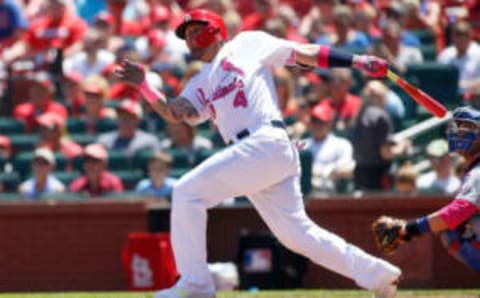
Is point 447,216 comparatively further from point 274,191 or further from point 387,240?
point 274,191

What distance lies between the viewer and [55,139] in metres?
13.5

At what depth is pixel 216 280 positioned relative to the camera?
1070 cm

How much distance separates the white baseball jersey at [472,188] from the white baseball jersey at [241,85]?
112 cm

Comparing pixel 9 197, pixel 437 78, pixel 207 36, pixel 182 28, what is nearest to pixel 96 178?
pixel 9 197

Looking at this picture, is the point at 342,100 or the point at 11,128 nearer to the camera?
the point at 342,100

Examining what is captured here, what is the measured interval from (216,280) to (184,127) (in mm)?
2270

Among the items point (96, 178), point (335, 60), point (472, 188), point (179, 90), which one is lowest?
point (96, 178)

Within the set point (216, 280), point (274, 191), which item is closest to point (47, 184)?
point (216, 280)

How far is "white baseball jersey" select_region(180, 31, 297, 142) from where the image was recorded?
747 centimetres

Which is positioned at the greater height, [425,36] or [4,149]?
[425,36]

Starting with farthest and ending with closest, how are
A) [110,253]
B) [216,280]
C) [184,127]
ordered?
[184,127] → [110,253] → [216,280]

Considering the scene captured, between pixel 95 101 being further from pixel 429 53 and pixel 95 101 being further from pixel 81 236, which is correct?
pixel 429 53

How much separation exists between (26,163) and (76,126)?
0.81 m

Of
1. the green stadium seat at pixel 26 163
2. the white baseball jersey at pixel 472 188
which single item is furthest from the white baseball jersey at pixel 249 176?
the green stadium seat at pixel 26 163
